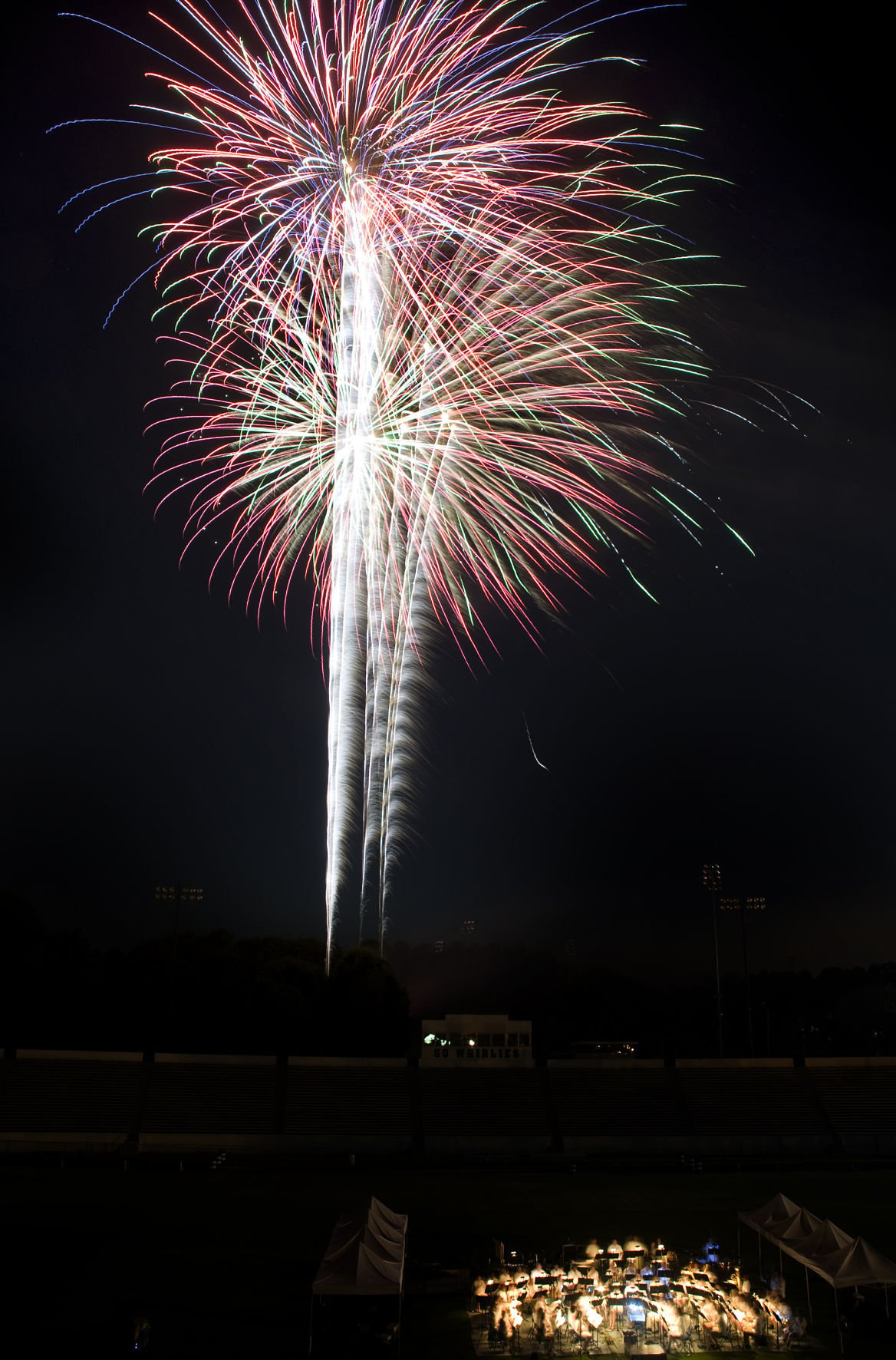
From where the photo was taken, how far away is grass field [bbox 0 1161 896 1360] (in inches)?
441

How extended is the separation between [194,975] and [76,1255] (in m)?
27.8

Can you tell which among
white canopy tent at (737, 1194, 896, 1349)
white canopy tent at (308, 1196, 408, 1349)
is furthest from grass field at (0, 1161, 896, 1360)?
white canopy tent at (737, 1194, 896, 1349)

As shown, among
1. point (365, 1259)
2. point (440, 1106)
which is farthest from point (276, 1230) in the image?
point (440, 1106)

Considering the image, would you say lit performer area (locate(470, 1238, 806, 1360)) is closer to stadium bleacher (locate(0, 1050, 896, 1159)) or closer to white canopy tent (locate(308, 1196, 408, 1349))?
white canopy tent (locate(308, 1196, 408, 1349))

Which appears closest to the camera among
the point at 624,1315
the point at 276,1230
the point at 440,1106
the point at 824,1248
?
the point at 624,1315

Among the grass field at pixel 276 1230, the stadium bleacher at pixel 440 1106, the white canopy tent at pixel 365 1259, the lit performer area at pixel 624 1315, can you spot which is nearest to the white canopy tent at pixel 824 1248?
the lit performer area at pixel 624 1315

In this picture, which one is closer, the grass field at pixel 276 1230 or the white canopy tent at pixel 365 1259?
the white canopy tent at pixel 365 1259

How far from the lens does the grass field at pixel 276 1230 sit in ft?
36.8

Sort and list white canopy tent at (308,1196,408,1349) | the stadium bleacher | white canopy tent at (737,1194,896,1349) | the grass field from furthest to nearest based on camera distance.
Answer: the stadium bleacher → the grass field → white canopy tent at (737,1194,896,1349) → white canopy tent at (308,1196,408,1349)

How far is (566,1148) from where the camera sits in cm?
2805

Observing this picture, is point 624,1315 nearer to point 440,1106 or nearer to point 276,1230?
point 276,1230

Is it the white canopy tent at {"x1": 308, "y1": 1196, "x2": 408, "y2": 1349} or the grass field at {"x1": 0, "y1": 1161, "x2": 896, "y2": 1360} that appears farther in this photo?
the grass field at {"x1": 0, "y1": 1161, "x2": 896, "y2": 1360}

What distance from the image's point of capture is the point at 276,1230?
16.5 metres

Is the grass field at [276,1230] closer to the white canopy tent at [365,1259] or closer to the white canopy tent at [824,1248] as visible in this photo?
the white canopy tent at [365,1259]
